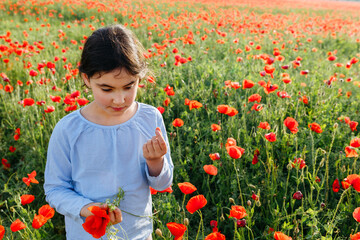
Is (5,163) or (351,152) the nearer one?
(351,152)

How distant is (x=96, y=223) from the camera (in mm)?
1023

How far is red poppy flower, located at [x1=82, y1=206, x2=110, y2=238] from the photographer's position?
1021mm

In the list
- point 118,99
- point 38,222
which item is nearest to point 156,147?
point 118,99

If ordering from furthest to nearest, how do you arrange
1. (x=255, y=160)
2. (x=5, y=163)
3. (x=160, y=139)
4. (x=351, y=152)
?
1. (x=5, y=163)
2. (x=255, y=160)
3. (x=351, y=152)
4. (x=160, y=139)

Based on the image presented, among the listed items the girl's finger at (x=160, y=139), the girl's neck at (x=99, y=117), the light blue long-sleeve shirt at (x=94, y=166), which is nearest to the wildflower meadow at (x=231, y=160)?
the light blue long-sleeve shirt at (x=94, y=166)

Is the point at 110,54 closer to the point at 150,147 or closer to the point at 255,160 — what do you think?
the point at 150,147

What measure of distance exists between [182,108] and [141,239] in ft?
5.69

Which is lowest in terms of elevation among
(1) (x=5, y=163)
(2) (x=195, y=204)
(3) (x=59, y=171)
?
(1) (x=5, y=163)

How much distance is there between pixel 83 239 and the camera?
57.1 inches

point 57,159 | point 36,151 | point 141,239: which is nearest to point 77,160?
point 57,159

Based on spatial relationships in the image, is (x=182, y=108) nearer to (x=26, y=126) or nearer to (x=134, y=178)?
(x=26, y=126)

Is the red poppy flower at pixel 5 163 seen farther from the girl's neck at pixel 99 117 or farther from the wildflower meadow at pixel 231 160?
the girl's neck at pixel 99 117

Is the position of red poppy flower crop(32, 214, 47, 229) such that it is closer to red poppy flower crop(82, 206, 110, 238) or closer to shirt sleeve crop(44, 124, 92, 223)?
shirt sleeve crop(44, 124, 92, 223)

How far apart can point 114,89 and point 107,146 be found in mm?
281
